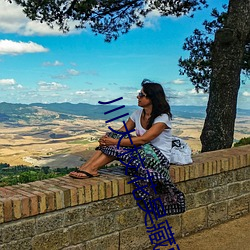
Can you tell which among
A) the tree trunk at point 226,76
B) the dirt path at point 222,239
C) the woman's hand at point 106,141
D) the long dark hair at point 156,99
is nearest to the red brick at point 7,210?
the woman's hand at point 106,141

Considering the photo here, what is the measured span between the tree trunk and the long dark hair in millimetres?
3625

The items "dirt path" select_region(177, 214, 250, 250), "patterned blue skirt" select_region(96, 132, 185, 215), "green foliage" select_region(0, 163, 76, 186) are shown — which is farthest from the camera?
"green foliage" select_region(0, 163, 76, 186)

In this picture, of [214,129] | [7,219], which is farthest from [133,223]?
[214,129]

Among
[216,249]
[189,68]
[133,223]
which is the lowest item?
[216,249]

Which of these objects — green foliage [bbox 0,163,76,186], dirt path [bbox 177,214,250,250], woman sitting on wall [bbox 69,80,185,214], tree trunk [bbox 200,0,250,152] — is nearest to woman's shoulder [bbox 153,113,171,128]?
woman sitting on wall [bbox 69,80,185,214]

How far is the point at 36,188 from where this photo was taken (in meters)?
3.18

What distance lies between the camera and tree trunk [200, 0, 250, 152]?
6.96 meters

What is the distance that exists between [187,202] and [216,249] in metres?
0.49

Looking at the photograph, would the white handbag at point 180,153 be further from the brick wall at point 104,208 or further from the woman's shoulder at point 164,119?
the woman's shoulder at point 164,119

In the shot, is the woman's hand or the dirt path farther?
the dirt path

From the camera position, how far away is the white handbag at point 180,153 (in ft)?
13.1

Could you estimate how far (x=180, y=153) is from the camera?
159 inches

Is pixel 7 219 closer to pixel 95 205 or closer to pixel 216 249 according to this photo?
pixel 95 205

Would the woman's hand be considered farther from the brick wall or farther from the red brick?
the red brick
